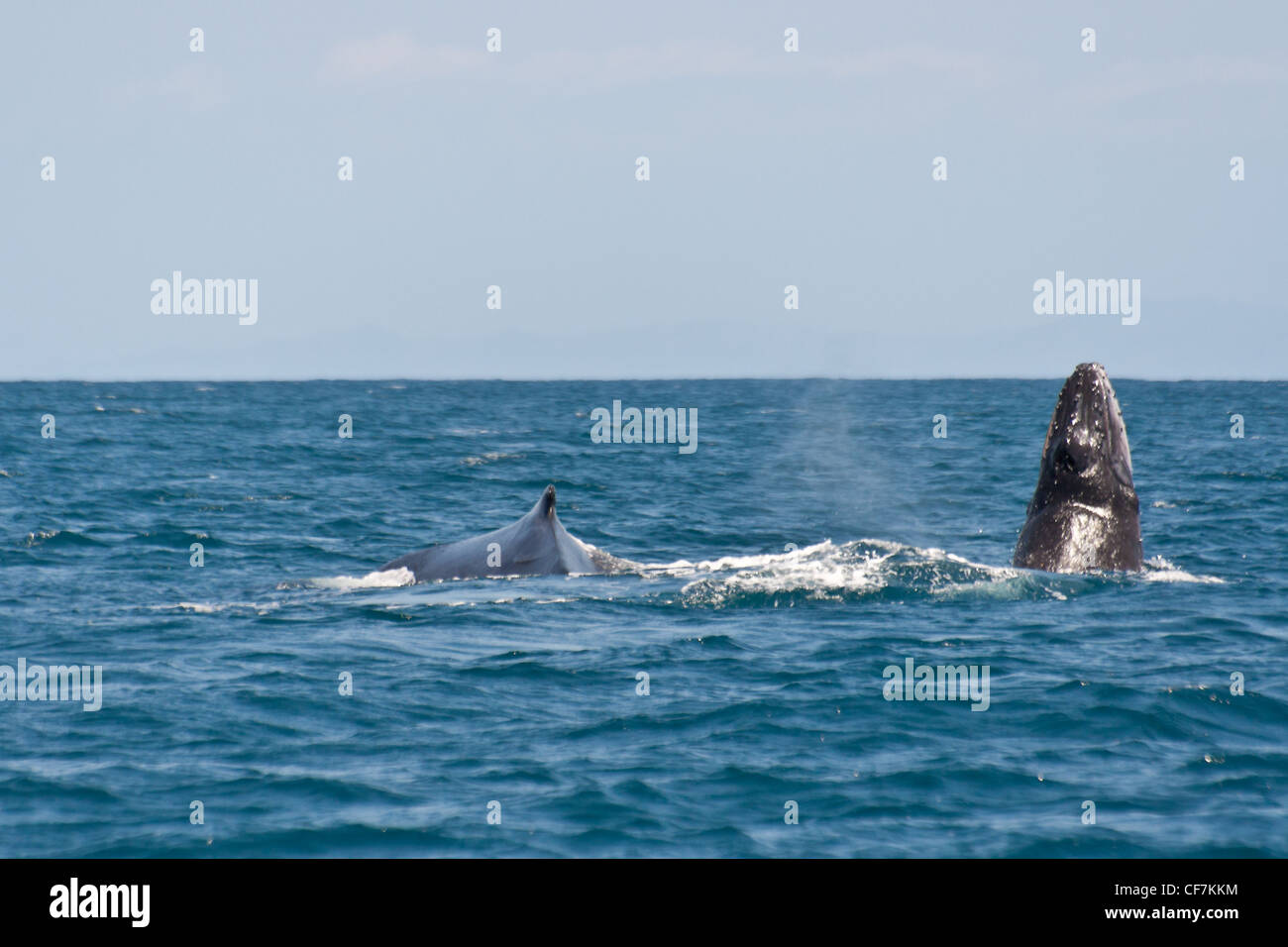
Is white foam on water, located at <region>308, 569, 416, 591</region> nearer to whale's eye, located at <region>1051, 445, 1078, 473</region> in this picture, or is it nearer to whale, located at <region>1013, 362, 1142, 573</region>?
whale, located at <region>1013, 362, 1142, 573</region>

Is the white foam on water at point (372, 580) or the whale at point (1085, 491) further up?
the whale at point (1085, 491)

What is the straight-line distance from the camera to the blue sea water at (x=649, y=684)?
10.9m

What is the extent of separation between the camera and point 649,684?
15.1m

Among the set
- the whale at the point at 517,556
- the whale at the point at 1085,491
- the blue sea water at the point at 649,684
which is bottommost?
the blue sea water at the point at 649,684

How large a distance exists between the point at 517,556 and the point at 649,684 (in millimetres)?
7147

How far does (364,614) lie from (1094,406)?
10329mm

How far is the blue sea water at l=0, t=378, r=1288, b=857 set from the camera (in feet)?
35.8

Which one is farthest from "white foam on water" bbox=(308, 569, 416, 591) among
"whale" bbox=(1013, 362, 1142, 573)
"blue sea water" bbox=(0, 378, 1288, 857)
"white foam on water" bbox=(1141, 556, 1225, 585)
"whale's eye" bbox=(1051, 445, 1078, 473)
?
"white foam on water" bbox=(1141, 556, 1225, 585)

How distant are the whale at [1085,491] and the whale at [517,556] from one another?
6.71m

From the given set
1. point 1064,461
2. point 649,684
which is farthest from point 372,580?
point 1064,461

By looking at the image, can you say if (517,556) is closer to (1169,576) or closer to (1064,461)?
(1064,461)

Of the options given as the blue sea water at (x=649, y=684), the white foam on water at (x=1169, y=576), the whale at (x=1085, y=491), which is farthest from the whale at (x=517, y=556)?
the white foam on water at (x=1169, y=576)

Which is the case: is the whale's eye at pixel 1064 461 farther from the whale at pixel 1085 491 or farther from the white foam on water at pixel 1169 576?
the white foam on water at pixel 1169 576
